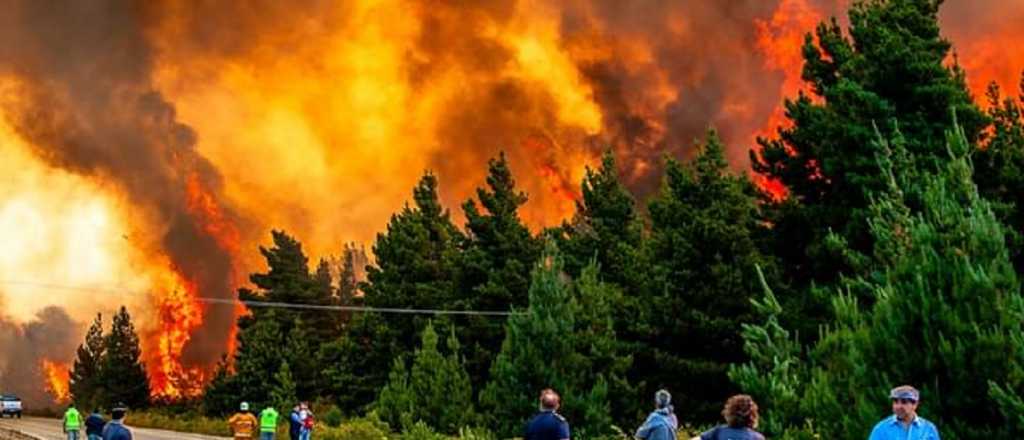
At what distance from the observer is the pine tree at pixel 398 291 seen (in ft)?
189

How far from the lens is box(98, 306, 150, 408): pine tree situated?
95.2 metres

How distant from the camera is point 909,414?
30.8 ft

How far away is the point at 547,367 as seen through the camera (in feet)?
92.0

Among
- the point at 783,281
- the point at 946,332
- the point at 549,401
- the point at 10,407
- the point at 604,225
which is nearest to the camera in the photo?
the point at 946,332

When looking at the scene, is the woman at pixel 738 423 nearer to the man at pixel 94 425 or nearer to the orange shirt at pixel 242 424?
the man at pixel 94 425

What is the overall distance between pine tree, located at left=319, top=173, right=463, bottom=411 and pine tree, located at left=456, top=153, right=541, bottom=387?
3.48m

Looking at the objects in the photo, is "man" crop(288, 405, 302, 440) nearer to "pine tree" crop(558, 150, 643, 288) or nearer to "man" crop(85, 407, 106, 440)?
"man" crop(85, 407, 106, 440)

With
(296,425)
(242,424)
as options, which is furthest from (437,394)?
(242,424)

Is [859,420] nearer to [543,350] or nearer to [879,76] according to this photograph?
[543,350]

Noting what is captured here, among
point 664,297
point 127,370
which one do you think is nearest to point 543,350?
point 664,297

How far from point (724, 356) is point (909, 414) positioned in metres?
23.8

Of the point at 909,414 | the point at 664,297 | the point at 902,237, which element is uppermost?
the point at 664,297

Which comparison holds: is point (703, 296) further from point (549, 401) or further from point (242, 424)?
point (549, 401)

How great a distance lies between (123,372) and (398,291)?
48230mm
